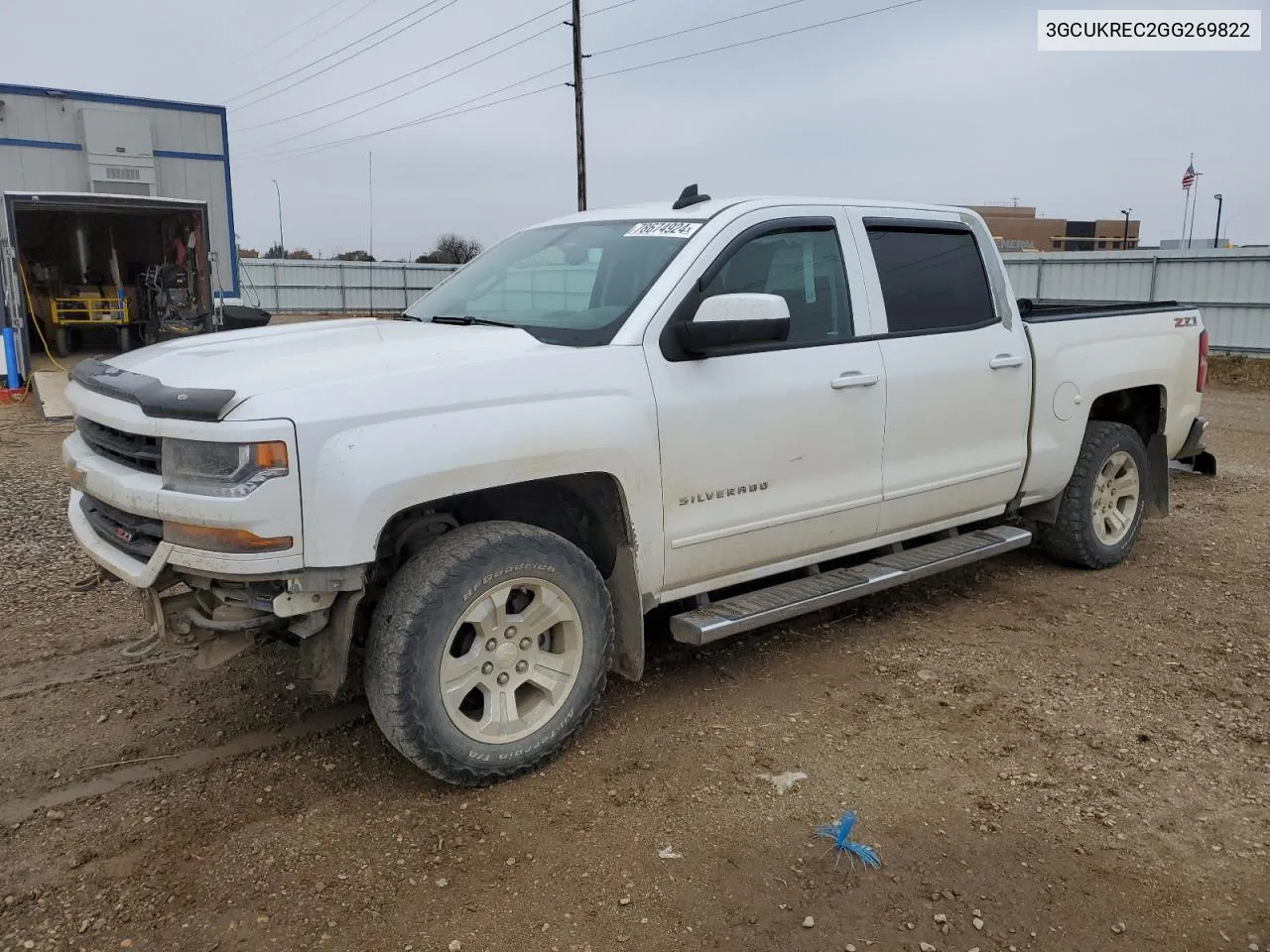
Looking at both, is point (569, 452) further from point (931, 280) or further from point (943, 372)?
point (931, 280)

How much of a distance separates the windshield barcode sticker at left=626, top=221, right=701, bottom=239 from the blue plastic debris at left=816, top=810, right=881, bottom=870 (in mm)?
2245

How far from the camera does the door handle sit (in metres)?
4.15

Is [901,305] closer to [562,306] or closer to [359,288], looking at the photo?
[562,306]

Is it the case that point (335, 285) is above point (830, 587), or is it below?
above

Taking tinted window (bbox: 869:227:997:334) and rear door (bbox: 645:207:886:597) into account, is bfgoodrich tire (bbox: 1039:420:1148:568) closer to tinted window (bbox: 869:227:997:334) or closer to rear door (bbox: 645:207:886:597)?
tinted window (bbox: 869:227:997:334)

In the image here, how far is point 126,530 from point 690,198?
102 inches

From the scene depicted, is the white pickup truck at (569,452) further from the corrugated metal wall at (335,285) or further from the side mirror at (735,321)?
the corrugated metal wall at (335,285)

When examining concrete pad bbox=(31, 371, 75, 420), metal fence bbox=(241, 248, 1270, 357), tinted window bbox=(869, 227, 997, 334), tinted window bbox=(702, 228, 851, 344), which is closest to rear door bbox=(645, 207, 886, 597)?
tinted window bbox=(702, 228, 851, 344)

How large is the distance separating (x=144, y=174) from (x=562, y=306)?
13.1m

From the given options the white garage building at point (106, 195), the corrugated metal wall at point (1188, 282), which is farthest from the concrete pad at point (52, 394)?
the corrugated metal wall at point (1188, 282)

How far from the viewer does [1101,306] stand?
231 inches

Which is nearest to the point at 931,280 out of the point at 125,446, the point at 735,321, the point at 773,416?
the point at 773,416

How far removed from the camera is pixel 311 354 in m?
3.34

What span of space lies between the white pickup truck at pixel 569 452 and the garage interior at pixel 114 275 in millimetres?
11969
